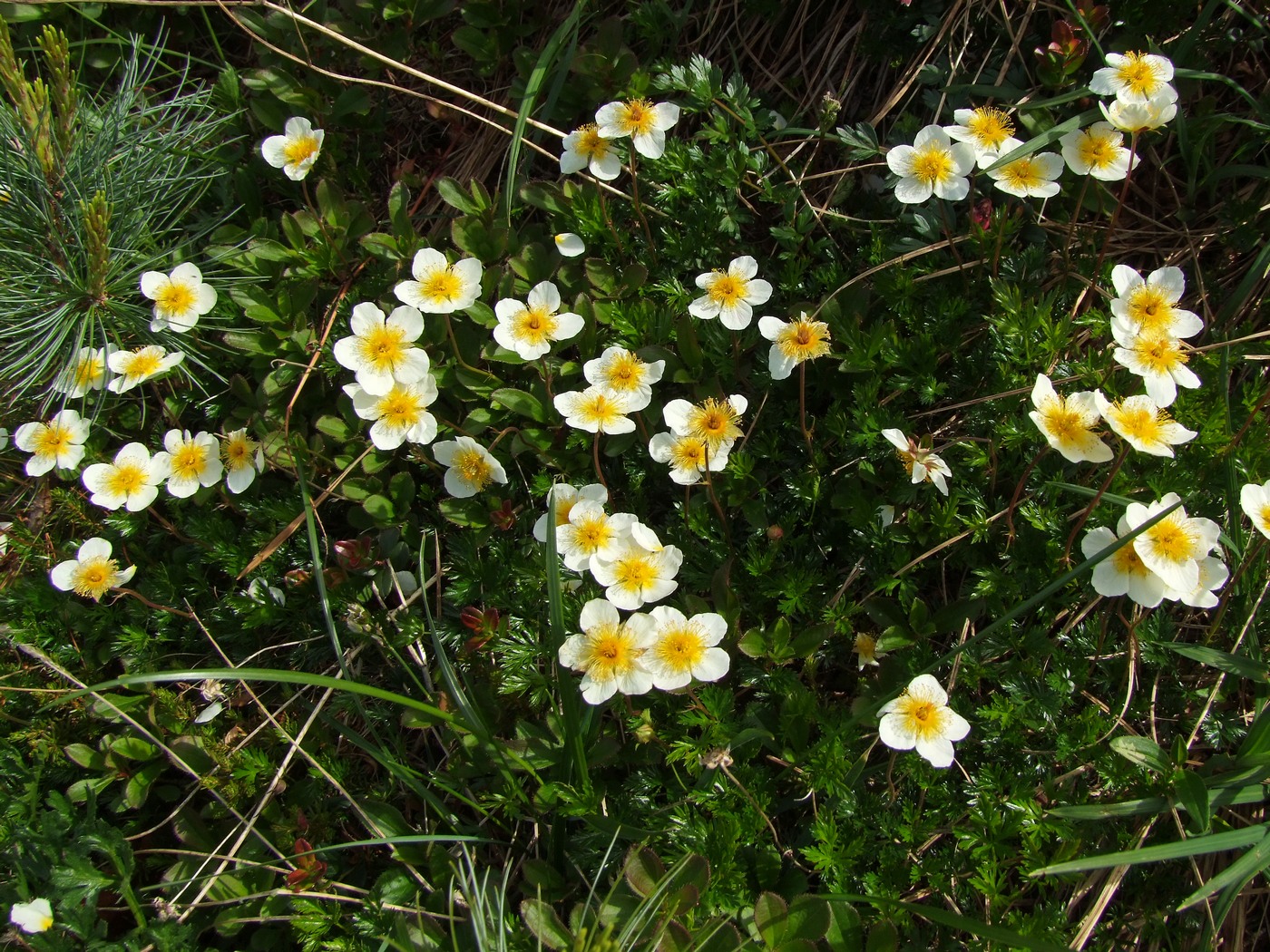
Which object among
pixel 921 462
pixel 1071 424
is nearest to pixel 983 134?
pixel 1071 424

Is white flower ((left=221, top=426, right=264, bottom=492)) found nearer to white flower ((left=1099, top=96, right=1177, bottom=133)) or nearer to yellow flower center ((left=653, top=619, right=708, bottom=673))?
yellow flower center ((left=653, top=619, right=708, bottom=673))

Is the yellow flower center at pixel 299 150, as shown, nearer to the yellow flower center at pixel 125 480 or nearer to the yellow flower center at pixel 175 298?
the yellow flower center at pixel 175 298

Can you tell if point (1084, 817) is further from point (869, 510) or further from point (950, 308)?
point (950, 308)

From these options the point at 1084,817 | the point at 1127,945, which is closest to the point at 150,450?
the point at 1084,817

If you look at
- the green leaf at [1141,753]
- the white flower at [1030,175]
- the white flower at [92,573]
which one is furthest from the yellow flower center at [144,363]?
the green leaf at [1141,753]

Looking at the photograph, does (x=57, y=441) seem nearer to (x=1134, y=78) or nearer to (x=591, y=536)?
(x=591, y=536)

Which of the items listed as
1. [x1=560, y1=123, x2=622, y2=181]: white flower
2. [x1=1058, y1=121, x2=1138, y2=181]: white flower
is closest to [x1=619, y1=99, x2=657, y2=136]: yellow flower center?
[x1=560, y1=123, x2=622, y2=181]: white flower

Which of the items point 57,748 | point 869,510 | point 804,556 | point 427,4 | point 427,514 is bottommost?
point 57,748
